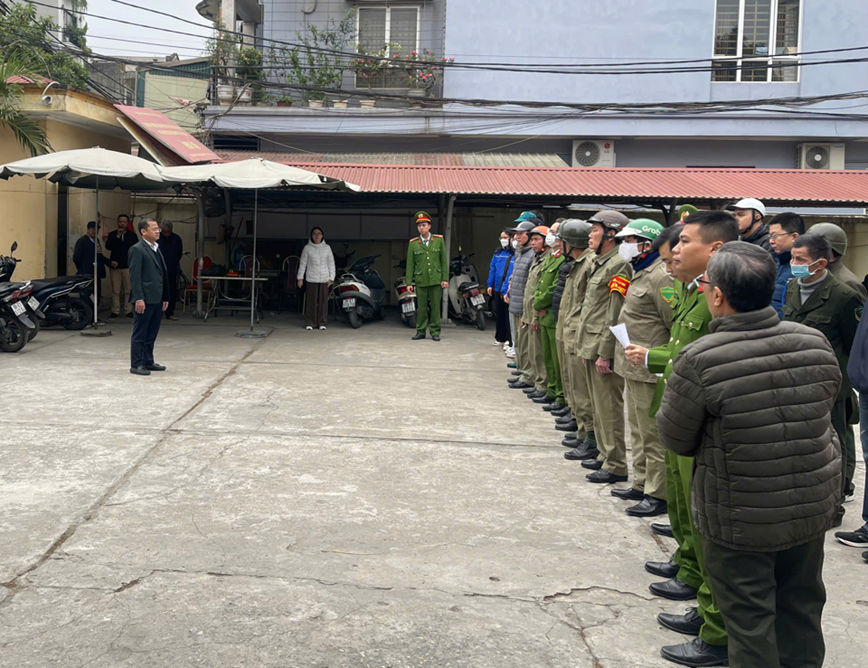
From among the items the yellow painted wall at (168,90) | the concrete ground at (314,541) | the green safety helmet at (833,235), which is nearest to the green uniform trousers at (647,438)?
the concrete ground at (314,541)

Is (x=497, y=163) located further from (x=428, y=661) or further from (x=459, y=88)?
(x=428, y=661)

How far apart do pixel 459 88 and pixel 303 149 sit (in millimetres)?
3672

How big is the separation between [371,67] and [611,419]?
577 inches

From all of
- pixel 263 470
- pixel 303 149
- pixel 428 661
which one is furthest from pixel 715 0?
pixel 428 661

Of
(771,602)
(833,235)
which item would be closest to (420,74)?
(833,235)

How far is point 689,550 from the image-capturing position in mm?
3545

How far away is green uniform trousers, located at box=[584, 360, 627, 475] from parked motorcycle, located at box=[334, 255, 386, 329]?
798 centimetres

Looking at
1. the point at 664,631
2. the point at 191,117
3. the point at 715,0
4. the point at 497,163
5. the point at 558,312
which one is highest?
the point at 715,0

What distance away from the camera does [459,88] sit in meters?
18.0

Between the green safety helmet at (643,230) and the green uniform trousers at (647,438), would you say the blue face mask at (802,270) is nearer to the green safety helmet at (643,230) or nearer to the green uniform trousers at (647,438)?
the green safety helmet at (643,230)

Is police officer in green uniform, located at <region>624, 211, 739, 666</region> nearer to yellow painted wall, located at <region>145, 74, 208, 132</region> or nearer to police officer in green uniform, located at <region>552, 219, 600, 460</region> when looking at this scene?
police officer in green uniform, located at <region>552, 219, 600, 460</region>

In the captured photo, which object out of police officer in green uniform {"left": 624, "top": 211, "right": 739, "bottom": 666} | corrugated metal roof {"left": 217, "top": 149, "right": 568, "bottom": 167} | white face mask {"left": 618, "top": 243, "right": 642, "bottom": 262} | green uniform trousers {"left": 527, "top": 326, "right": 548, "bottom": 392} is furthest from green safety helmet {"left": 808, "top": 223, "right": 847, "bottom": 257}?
corrugated metal roof {"left": 217, "top": 149, "right": 568, "bottom": 167}

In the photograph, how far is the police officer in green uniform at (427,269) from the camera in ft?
38.2

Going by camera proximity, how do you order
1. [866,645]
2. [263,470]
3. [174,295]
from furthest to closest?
[174,295]
[263,470]
[866,645]
